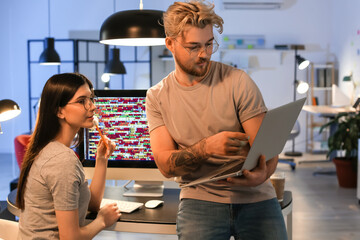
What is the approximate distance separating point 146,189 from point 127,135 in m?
0.27

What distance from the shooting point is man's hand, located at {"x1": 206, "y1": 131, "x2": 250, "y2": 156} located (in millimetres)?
1406

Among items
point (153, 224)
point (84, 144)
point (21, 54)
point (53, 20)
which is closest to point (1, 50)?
point (21, 54)

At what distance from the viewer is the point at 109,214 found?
68.2 inches

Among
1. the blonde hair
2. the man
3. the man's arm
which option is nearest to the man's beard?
the man

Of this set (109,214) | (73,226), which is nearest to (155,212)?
(109,214)

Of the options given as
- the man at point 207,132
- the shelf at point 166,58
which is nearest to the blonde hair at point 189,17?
the man at point 207,132

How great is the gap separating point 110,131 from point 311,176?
4312mm

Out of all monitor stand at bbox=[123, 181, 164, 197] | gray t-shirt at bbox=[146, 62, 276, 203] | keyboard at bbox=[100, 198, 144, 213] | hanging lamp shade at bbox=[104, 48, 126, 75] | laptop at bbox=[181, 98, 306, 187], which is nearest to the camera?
laptop at bbox=[181, 98, 306, 187]

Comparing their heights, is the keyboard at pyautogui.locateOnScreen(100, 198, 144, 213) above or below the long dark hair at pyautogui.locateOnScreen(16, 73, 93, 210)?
below

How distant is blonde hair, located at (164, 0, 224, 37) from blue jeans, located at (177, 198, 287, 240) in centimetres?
59

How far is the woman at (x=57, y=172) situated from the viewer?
1.49 meters

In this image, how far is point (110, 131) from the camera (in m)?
2.17

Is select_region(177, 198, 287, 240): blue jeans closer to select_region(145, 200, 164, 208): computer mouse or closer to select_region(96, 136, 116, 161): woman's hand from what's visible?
select_region(145, 200, 164, 208): computer mouse

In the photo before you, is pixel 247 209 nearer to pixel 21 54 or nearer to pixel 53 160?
pixel 53 160
